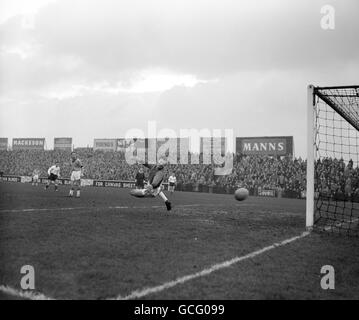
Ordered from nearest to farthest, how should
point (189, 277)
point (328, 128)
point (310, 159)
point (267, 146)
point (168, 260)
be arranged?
point (189, 277), point (168, 260), point (310, 159), point (328, 128), point (267, 146)

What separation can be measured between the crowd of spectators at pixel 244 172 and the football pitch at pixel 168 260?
14.4m

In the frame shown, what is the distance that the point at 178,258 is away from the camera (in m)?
5.83

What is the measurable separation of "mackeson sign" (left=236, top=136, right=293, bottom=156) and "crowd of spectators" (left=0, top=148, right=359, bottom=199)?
6007 millimetres

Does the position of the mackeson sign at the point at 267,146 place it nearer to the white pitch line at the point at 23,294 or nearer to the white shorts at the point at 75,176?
the white shorts at the point at 75,176

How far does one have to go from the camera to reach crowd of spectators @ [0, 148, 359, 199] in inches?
1017

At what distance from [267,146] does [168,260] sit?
4221 cm

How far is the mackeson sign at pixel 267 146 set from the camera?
45.7 meters

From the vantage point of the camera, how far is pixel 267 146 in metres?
46.4

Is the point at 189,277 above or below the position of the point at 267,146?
below

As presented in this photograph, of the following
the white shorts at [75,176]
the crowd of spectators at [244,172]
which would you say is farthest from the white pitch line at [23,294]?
the crowd of spectators at [244,172]

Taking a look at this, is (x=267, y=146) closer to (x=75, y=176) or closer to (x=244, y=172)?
(x=244, y=172)

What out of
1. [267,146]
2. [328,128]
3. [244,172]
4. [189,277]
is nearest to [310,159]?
[328,128]
